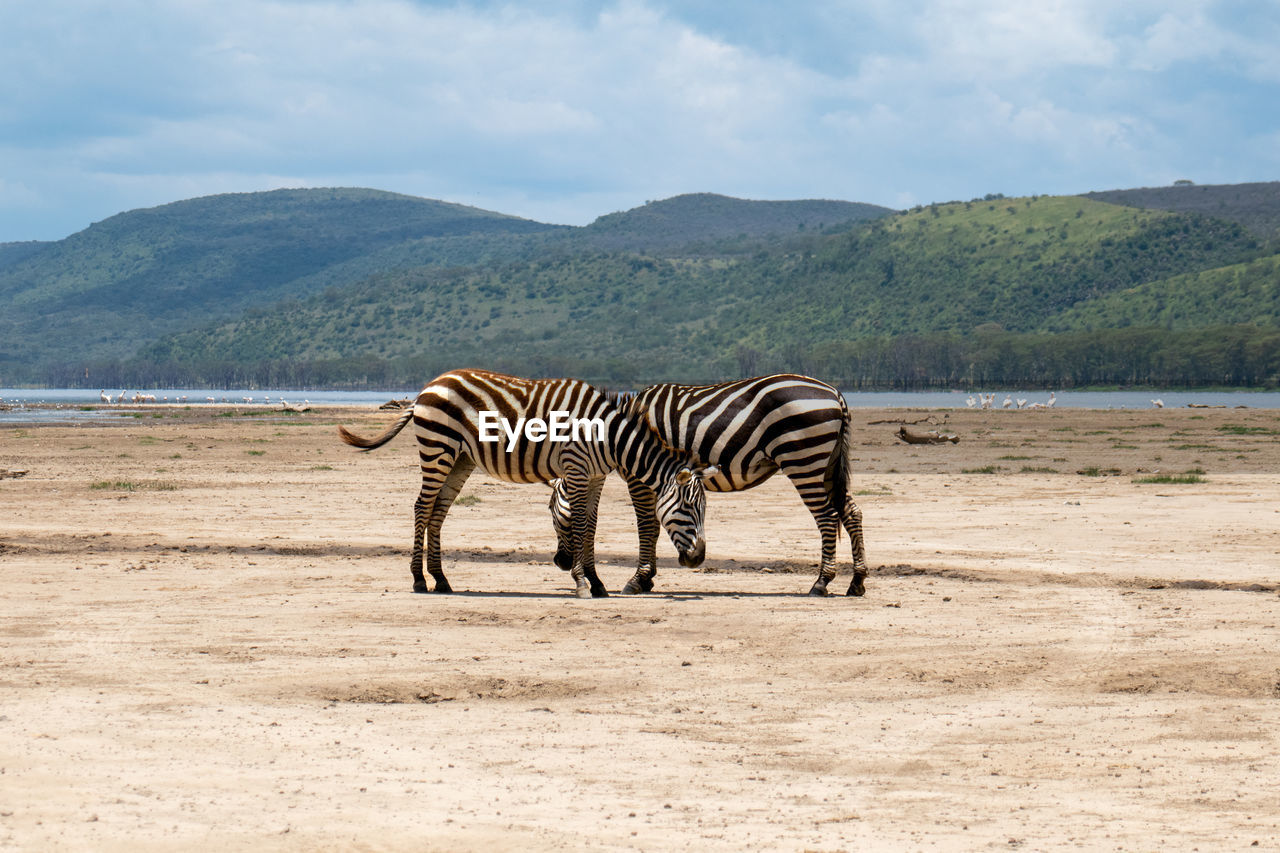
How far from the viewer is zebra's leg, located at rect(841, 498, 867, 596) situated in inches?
556

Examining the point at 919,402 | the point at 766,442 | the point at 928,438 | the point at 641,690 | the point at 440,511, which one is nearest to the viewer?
the point at 641,690

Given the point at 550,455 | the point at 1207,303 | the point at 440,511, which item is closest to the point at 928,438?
the point at 440,511

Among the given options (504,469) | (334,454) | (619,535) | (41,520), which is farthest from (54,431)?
(504,469)

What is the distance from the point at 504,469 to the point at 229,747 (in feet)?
22.9

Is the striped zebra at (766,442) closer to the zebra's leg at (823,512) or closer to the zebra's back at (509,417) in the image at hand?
the zebra's leg at (823,512)

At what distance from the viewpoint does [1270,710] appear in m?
9.17

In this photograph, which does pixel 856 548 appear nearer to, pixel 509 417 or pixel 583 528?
pixel 583 528

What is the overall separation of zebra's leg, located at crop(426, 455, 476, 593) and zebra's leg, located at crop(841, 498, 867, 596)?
414 cm

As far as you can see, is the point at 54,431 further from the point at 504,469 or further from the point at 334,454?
the point at 504,469

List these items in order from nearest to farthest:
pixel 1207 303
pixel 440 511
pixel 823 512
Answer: pixel 823 512, pixel 440 511, pixel 1207 303

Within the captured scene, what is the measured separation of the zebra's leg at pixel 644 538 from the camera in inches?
558

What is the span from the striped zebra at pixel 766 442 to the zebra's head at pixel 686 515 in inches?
13.3

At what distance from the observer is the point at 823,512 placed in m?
14.6

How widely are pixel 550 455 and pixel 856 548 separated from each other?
3.34m
